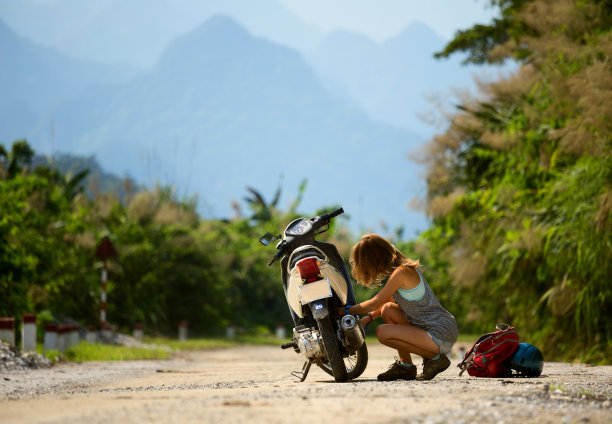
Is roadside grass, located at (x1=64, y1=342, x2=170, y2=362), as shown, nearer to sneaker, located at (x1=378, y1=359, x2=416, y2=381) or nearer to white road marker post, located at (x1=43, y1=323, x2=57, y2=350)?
white road marker post, located at (x1=43, y1=323, x2=57, y2=350)

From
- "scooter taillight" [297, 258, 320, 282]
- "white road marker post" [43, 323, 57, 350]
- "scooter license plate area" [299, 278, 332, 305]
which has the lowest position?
"white road marker post" [43, 323, 57, 350]

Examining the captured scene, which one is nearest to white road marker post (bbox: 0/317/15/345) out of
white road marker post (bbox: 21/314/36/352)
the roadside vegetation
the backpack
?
white road marker post (bbox: 21/314/36/352)

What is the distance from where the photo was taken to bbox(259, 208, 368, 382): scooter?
577 cm

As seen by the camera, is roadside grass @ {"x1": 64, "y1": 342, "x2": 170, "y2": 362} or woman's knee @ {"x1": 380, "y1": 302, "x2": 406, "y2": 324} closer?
woman's knee @ {"x1": 380, "y1": 302, "x2": 406, "y2": 324}

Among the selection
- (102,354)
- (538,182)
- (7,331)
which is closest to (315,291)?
(7,331)

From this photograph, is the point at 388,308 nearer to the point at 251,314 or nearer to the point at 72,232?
the point at 72,232

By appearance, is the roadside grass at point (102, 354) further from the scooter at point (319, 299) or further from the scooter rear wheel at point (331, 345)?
the scooter rear wheel at point (331, 345)

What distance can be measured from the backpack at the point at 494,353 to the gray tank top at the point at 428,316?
1.67 feet

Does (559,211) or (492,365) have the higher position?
(559,211)

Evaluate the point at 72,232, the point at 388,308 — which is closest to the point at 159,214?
the point at 72,232

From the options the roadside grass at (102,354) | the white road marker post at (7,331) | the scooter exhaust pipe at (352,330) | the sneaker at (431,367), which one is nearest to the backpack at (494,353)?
the sneaker at (431,367)

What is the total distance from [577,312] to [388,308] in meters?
5.54

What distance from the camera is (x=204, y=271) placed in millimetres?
26922

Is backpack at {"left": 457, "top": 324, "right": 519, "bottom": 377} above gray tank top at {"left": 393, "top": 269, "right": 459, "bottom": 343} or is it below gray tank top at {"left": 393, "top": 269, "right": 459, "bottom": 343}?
below
